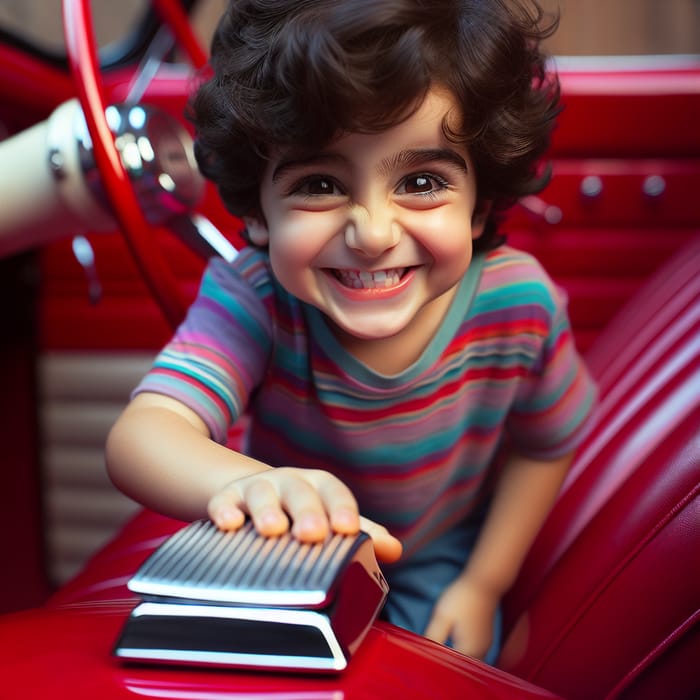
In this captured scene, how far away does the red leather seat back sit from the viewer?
633mm

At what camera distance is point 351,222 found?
63cm

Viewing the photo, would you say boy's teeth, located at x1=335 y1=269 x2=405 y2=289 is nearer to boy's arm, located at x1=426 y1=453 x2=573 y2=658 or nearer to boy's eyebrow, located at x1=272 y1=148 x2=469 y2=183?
boy's eyebrow, located at x1=272 y1=148 x2=469 y2=183

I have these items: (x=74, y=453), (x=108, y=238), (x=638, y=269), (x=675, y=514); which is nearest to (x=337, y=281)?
(x=675, y=514)

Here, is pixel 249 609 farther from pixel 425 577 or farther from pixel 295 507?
pixel 425 577

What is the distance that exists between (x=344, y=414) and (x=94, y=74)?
0.41 meters

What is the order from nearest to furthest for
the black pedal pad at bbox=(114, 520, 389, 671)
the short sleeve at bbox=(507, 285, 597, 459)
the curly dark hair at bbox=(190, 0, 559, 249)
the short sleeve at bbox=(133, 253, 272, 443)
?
the black pedal pad at bbox=(114, 520, 389, 671), the curly dark hair at bbox=(190, 0, 559, 249), the short sleeve at bbox=(133, 253, 272, 443), the short sleeve at bbox=(507, 285, 597, 459)

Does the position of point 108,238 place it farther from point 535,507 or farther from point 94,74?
point 535,507

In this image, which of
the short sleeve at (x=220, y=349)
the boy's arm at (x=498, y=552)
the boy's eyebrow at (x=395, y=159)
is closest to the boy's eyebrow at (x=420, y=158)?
the boy's eyebrow at (x=395, y=159)

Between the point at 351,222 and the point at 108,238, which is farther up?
the point at 108,238

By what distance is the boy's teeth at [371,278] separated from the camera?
26.2 inches

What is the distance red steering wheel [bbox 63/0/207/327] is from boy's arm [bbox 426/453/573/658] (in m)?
0.38

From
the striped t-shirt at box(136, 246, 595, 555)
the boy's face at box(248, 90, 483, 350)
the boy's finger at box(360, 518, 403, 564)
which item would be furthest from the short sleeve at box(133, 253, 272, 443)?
the boy's finger at box(360, 518, 403, 564)

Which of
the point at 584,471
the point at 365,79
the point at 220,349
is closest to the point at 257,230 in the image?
the point at 220,349

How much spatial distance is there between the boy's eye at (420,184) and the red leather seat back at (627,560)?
285 mm
